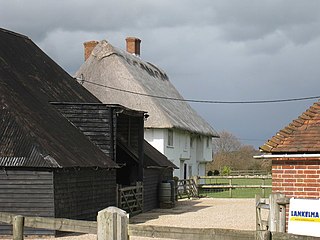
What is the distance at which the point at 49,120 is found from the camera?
61.3 ft

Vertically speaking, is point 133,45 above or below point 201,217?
above

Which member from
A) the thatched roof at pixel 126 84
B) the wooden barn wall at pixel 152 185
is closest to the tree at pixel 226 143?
the thatched roof at pixel 126 84

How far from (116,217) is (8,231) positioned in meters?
10.1

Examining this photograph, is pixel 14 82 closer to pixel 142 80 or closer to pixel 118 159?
pixel 118 159

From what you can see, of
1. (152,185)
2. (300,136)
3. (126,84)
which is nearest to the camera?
(300,136)

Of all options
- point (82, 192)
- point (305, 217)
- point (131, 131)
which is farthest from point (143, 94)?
point (305, 217)

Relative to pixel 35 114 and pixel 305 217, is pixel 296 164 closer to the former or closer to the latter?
pixel 305 217

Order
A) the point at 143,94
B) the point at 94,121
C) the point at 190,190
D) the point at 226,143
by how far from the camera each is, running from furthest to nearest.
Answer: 1. the point at 226,143
2. the point at 143,94
3. the point at 190,190
4. the point at 94,121

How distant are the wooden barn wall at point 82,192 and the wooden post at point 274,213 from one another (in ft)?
27.1

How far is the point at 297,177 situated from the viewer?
35.0 feet

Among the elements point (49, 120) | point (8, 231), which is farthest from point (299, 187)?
point (49, 120)

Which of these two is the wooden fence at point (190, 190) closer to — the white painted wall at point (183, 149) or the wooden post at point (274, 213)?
the white painted wall at point (183, 149)

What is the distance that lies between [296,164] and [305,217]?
2667 millimetres

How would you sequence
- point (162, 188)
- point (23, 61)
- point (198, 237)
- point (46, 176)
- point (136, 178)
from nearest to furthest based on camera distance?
point (198, 237)
point (46, 176)
point (23, 61)
point (136, 178)
point (162, 188)
